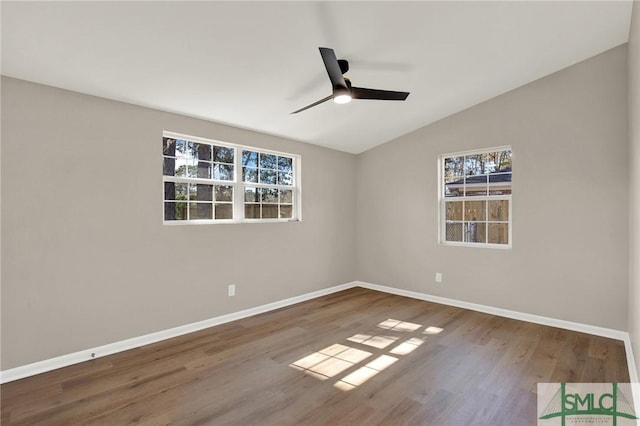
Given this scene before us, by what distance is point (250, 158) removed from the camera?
424 cm

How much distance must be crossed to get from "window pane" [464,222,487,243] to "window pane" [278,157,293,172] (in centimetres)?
267

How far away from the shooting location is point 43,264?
2.67 m

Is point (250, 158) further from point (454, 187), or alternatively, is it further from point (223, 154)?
point (454, 187)

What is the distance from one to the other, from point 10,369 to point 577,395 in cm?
433

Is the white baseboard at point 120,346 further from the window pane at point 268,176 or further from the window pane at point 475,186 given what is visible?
the window pane at point 475,186

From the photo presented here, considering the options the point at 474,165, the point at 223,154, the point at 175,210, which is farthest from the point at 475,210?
the point at 175,210

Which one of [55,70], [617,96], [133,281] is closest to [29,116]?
[55,70]

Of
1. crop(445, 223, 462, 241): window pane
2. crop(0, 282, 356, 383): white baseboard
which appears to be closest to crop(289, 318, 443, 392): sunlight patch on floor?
crop(0, 282, 356, 383): white baseboard

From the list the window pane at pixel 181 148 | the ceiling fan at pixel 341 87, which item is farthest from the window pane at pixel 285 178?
the ceiling fan at pixel 341 87

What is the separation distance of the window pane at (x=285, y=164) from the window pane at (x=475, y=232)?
105 inches

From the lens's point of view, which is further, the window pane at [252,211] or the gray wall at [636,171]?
the window pane at [252,211]

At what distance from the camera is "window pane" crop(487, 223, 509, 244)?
4.09 m

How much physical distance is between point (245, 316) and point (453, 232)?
3127 millimetres

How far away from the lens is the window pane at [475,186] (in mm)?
4309
